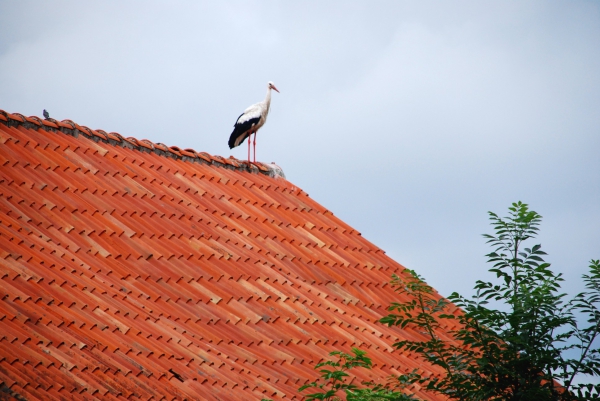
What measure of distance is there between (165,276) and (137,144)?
Result: 245 centimetres

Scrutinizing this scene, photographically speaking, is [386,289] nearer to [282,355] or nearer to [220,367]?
[282,355]

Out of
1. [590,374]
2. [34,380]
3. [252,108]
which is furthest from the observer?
[252,108]

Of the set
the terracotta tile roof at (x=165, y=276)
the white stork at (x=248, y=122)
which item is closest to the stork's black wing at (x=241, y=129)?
the white stork at (x=248, y=122)

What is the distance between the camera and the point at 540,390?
4656 millimetres

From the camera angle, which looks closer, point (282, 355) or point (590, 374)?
point (590, 374)

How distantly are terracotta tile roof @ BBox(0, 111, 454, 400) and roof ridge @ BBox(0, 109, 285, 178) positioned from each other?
0.7 inches

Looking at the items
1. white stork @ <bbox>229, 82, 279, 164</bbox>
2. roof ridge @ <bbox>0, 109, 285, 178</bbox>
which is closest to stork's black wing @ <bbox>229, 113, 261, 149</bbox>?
white stork @ <bbox>229, 82, 279, 164</bbox>

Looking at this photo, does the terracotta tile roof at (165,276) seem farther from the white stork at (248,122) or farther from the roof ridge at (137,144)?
the white stork at (248,122)

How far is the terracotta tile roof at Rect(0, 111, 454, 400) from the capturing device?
200 inches

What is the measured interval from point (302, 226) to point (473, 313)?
396cm

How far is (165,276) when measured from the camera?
6.60 metres

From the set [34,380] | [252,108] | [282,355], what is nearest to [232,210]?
[282,355]

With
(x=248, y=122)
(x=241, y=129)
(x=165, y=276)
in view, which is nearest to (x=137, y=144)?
(x=165, y=276)

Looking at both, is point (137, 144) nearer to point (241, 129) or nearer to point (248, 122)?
point (241, 129)
